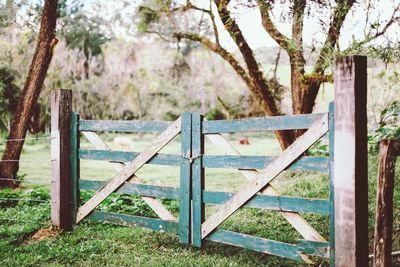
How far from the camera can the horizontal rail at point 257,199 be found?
464 cm

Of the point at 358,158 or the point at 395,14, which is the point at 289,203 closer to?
the point at 358,158

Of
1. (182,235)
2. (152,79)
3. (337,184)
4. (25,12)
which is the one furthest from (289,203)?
(152,79)

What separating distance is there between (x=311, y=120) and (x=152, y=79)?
4494 centimetres

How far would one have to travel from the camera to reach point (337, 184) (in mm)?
4418

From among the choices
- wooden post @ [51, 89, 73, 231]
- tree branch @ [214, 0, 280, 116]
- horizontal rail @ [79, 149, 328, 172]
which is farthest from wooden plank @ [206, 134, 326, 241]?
tree branch @ [214, 0, 280, 116]

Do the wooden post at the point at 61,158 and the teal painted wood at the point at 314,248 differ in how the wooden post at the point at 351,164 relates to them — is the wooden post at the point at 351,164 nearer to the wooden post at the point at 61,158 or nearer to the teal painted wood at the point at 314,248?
the teal painted wood at the point at 314,248

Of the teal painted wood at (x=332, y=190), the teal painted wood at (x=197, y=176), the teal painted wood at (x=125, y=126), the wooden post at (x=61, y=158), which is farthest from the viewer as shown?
the wooden post at (x=61, y=158)

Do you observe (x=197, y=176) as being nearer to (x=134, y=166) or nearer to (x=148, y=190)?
(x=148, y=190)

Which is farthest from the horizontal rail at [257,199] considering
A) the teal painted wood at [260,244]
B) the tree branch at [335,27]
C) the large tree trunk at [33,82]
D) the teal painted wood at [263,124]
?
the large tree trunk at [33,82]

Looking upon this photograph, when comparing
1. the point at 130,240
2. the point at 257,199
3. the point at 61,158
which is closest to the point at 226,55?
the point at 61,158

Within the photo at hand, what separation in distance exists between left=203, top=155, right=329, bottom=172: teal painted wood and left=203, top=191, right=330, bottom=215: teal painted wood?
327mm

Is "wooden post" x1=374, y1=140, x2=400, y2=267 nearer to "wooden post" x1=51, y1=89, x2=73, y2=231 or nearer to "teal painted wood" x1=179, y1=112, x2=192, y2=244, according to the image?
"teal painted wood" x1=179, y1=112, x2=192, y2=244

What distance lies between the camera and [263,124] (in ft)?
16.8

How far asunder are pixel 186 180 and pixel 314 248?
1810 millimetres
